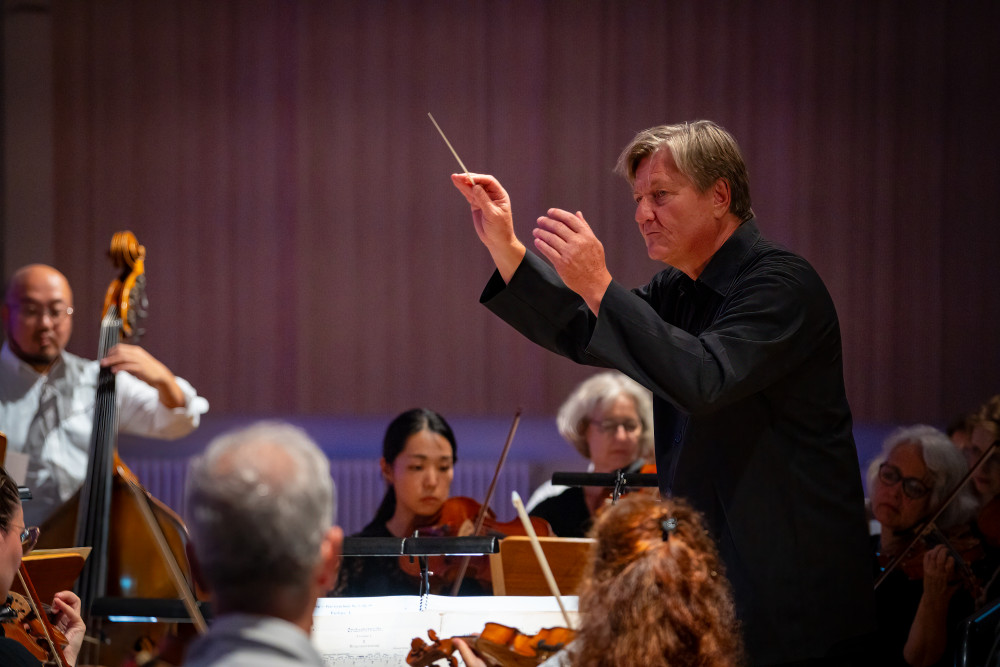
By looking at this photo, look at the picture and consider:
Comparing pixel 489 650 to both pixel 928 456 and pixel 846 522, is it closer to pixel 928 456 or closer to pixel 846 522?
pixel 846 522

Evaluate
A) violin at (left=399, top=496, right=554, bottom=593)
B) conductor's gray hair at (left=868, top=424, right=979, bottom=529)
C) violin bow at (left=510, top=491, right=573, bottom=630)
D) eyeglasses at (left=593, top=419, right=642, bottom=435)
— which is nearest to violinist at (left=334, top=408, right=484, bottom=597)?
violin at (left=399, top=496, right=554, bottom=593)

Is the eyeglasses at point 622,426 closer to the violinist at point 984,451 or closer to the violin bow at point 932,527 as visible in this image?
the violin bow at point 932,527

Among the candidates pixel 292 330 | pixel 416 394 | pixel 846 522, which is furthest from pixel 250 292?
pixel 846 522

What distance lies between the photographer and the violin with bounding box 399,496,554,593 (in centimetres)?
265

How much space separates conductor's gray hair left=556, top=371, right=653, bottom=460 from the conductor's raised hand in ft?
6.50

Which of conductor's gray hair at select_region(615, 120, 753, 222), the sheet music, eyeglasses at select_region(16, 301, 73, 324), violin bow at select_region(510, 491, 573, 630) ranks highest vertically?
conductor's gray hair at select_region(615, 120, 753, 222)

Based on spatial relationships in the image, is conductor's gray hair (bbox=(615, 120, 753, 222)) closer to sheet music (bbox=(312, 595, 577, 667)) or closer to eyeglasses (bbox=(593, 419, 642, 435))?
sheet music (bbox=(312, 595, 577, 667))

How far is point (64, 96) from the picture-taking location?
482cm

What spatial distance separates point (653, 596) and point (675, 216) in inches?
25.8

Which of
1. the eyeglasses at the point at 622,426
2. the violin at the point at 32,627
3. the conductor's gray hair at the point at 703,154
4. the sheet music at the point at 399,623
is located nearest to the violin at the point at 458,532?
the eyeglasses at the point at 622,426

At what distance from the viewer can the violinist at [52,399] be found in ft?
11.6

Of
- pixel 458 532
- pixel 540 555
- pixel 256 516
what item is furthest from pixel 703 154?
pixel 458 532

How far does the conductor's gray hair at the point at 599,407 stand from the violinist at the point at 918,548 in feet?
2.27

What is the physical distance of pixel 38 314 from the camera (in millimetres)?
3566
